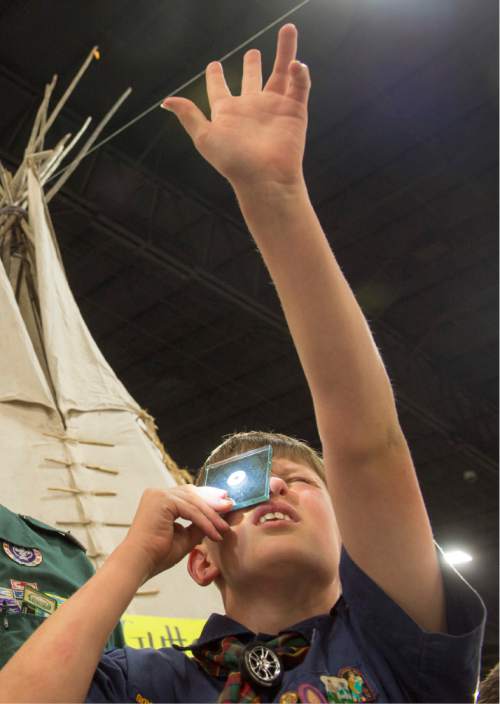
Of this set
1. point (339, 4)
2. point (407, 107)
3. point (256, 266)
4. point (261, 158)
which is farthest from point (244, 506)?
point (256, 266)

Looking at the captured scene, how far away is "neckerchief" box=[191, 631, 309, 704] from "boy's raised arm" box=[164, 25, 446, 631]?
0.38ft

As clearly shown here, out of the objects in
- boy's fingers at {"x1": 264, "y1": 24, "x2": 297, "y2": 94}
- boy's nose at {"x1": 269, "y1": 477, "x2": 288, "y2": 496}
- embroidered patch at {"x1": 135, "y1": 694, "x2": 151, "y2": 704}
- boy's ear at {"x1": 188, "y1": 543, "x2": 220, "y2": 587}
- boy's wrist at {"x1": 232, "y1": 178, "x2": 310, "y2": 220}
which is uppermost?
boy's fingers at {"x1": 264, "y1": 24, "x2": 297, "y2": 94}

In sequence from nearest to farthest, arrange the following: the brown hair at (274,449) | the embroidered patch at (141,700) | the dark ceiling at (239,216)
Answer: the embroidered patch at (141,700), the brown hair at (274,449), the dark ceiling at (239,216)

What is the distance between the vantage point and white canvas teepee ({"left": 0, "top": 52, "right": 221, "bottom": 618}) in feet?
5.61

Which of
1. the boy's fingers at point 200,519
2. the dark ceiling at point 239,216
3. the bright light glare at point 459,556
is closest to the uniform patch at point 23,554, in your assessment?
the boy's fingers at point 200,519

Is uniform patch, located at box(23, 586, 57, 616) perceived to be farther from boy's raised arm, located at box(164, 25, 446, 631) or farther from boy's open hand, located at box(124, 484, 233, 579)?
boy's raised arm, located at box(164, 25, 446, 631)

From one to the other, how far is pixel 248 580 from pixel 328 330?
0.94ft

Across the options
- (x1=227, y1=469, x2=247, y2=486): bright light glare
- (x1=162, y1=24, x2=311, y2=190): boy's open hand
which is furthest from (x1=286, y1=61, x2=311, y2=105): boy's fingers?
(x1=227, y1=469, x2=247, y2=486): bright light glare

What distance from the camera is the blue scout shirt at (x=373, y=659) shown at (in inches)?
27.3

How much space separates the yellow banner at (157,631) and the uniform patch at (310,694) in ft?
2.64

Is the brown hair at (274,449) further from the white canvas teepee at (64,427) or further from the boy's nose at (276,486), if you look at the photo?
the white canvas teepee at (64,427)

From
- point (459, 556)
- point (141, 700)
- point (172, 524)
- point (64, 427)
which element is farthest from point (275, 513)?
point (459, 556)

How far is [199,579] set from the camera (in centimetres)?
87

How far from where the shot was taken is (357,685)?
2.31 ft
